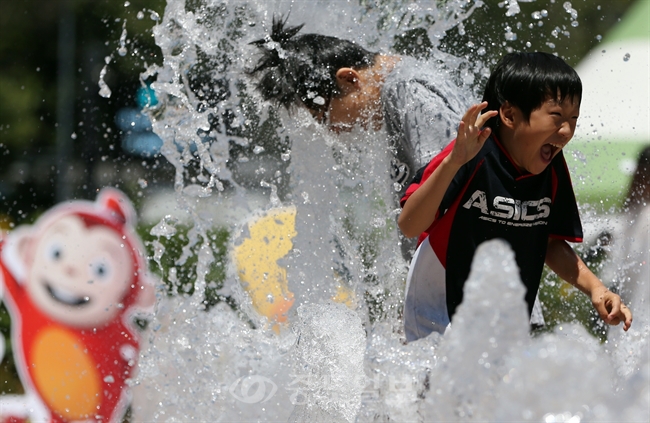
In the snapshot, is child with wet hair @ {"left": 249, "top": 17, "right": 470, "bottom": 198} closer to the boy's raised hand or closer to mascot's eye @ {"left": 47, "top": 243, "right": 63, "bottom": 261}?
the boy's raised hand

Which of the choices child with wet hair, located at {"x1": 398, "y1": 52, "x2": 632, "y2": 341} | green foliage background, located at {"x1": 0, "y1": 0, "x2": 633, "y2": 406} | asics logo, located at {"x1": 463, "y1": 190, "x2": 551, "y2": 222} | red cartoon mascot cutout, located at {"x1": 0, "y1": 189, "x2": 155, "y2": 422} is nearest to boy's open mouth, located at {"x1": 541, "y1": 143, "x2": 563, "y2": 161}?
child with wet hair, located at {"x1": 398, "y1": 52, "x2": 632, "y2": 341}

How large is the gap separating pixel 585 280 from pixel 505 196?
0.33 metres

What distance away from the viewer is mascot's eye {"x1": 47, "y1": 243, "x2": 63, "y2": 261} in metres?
5.06

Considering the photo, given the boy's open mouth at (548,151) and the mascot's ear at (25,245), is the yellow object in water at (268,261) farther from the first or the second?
the mascot's ear at (25,245)

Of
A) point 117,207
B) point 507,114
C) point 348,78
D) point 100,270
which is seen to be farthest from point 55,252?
point 507,114

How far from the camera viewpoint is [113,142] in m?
6.78

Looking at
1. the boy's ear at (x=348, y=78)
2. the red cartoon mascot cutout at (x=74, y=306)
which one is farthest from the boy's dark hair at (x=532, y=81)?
the red cartoon mascot cutout at (x=74, y=306)

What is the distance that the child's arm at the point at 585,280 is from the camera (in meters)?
1.82

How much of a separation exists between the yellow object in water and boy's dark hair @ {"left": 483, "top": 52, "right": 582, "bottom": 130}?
1.33 m

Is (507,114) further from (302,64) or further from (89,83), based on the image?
(89,83)

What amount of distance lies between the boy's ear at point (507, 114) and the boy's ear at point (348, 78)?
682 mm

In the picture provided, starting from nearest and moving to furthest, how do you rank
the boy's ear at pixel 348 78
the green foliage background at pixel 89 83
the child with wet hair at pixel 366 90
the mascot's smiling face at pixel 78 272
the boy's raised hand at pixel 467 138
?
1. the boy's raised hand at pixel 467 138
2. the child with wet hair at pixel 366 90
3. the boy's ear at pixel 348 78
4. the mascot's smiling face at pixel 78 272
5. the green foliage background at pixel 89 83

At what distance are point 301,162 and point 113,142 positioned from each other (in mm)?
4323

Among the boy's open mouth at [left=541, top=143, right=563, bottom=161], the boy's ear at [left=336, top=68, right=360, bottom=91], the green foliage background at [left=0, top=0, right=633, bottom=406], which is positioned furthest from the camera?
the green foliage background at [left=0, top=0, right=633, bottom=406]
